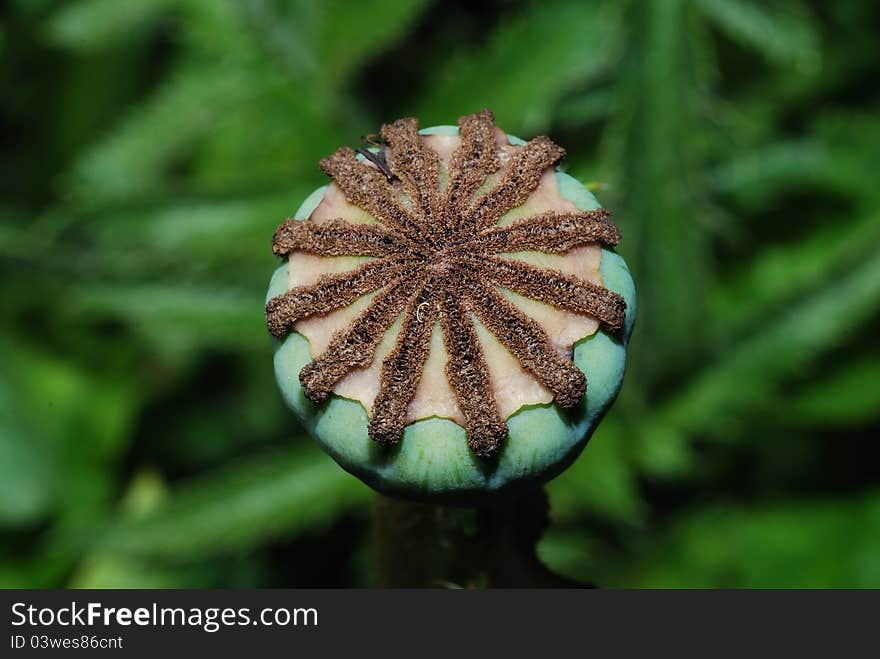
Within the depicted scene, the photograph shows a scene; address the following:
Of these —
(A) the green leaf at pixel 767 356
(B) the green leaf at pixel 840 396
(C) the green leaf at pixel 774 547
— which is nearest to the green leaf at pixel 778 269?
(A) the green leaf at pixel 767 356

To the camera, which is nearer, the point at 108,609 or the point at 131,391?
the point at 108,609

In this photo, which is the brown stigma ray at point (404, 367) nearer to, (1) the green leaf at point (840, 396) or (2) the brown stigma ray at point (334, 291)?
(2) the brown stigma ray at point (334, 291)

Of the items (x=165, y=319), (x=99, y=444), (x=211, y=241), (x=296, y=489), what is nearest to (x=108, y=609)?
(x=296, y=489)

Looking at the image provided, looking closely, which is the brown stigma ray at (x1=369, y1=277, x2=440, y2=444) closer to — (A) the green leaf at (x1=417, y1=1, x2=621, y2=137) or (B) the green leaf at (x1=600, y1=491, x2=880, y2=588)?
(A) the green leaf at (x1=417, y1=1, x2=621, y2=137)

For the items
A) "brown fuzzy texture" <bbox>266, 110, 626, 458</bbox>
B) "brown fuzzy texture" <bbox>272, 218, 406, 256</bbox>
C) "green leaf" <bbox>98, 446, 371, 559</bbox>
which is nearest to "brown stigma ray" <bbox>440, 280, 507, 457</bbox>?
"brown fuzzy texture" <bbox>266, 110, 626, 458</bbox>

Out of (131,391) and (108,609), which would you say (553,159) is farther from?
(131,391)

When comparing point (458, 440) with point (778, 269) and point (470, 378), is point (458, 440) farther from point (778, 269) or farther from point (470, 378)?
point (778, 269)

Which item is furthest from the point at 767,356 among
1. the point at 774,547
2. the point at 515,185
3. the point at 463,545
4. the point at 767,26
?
the point at 515,185
